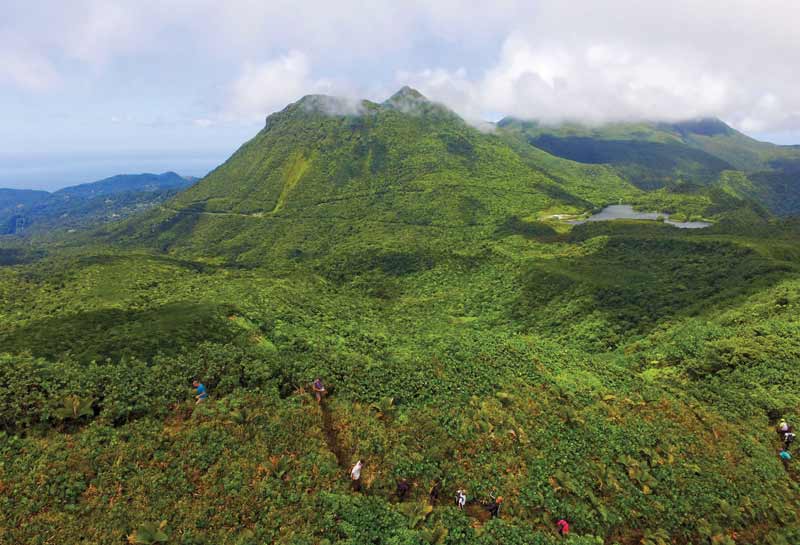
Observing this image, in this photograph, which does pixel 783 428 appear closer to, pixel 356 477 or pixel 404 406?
pixel 404 406

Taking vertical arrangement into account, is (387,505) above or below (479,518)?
above

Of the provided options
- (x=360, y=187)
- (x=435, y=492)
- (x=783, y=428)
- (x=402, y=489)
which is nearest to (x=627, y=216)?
(x=360, y=187)

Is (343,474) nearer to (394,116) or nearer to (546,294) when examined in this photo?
(546,294)

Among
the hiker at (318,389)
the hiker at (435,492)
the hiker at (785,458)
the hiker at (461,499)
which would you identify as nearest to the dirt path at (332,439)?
the hiker at (318,389)

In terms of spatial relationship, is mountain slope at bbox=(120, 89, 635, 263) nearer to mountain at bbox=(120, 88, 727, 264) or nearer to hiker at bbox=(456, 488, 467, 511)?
mountain at bbox=(120, 88, 727, 264)

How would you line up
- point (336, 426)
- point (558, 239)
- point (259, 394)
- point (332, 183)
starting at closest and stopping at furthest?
point (336, 426), point (259, 394), point (558, 239), point (332, 183)

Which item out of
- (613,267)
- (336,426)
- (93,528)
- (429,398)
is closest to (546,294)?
(613,267)

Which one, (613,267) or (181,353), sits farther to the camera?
(613,267)

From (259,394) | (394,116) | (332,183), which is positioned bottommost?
(259,394)

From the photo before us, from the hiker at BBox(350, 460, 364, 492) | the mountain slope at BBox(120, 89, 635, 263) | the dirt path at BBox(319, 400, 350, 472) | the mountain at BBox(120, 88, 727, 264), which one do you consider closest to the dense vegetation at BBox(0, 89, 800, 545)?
the dirt path at BBox(319, 400, 350, 472)
